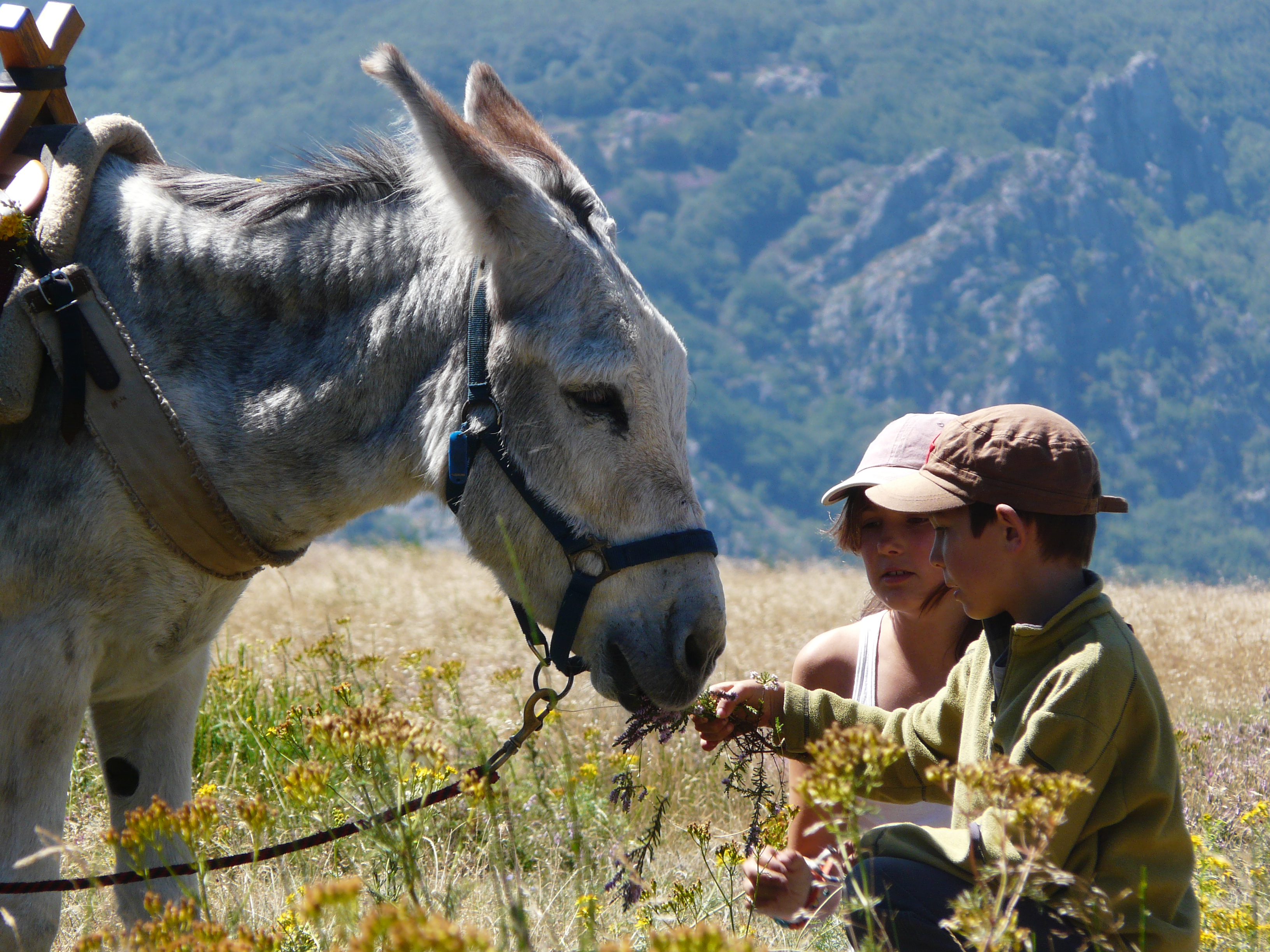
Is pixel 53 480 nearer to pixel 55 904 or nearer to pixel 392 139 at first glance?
pixel 55 904

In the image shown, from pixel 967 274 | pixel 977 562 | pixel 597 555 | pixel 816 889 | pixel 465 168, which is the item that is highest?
pixel 465 168

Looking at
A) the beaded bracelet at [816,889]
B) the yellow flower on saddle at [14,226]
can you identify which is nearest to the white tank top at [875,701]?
the beaded bracelet at [816,889]

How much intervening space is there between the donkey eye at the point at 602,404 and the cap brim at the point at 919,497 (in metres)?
0.60

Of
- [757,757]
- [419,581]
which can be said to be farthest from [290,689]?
[419,581]

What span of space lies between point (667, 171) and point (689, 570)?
660 ft

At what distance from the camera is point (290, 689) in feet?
15.9

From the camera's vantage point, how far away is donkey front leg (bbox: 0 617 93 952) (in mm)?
Result: 2236

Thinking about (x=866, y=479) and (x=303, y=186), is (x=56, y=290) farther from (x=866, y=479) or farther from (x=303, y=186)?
(x=866, y=479)

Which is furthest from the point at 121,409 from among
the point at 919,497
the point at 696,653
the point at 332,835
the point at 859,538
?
the point at 859,538

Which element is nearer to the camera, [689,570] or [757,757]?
[689,570]

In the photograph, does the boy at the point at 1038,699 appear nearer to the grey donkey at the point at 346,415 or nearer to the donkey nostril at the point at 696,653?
the donkey nostril at the point at 696,653

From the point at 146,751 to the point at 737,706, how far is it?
1.56 meters

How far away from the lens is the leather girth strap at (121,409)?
2334 mm

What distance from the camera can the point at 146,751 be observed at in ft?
9.11
